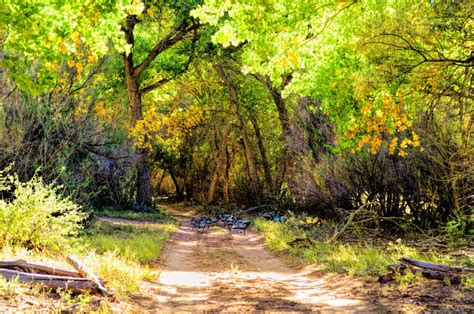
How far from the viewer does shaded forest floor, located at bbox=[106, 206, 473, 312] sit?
285 inches

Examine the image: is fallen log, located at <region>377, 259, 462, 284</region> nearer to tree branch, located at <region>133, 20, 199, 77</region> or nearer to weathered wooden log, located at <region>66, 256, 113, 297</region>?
weathered wooden log, located at <region>66, 256, 113, 297</region>

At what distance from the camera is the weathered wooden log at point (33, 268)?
23.2 feet

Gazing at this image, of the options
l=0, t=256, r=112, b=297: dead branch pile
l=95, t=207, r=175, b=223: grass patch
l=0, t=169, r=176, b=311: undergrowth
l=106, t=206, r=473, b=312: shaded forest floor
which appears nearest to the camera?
l=0, t=256, r=112, b=297: dead branch pile

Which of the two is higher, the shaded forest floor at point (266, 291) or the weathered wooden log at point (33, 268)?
the weathered wooden log at point (33, 268)

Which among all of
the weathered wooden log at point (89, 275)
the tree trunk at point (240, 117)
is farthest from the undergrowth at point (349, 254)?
the tree trunk at point (240, 117)

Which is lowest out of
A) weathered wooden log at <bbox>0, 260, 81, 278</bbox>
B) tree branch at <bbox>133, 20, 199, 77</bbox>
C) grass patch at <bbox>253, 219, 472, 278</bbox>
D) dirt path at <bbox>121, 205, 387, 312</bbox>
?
dirt path at <bbox>121, 205, 387, 312</bbox>

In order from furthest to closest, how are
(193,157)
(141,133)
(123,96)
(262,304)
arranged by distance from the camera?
1. (193,157)
2. (123,96)
3. (141,133)
4. (262,304)

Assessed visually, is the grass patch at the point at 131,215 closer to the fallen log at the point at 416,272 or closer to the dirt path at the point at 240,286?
the dirt path at the point at 240,286

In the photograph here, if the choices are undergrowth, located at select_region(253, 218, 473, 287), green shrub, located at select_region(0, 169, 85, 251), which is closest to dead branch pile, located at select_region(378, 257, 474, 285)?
undergrowth, located at select_region(253, 218, 473, 287)

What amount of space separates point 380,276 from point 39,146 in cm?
964

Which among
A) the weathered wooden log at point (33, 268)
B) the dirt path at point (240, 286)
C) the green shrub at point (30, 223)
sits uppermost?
the green shrub at point (30, 223)

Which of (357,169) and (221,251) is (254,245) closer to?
(221,251)

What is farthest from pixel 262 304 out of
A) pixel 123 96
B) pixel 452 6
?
pixel 123 96

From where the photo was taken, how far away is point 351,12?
1259cm
